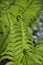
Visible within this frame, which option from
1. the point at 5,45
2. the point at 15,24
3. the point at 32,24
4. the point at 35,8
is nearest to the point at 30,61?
the point at 5,45

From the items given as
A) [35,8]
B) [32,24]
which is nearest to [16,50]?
[32,24]

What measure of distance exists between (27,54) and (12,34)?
0.19 metres

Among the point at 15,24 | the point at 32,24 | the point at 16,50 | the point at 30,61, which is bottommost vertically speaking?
the point at 30,61

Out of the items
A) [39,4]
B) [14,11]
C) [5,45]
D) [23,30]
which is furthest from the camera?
[39,4]

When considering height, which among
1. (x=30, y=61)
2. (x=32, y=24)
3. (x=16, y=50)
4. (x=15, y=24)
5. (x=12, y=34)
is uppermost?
(x=32, y=24)

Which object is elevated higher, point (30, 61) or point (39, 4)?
point (39, 4)

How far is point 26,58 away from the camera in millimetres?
1133

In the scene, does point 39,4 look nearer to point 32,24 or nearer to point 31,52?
point 32,24

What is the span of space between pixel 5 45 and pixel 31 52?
0.22m

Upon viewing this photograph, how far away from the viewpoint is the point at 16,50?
1.17 metres

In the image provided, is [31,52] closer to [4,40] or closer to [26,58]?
[26,58]

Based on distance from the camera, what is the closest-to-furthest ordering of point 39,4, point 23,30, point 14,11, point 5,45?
point 5,45
point 23,30
point 14,11
point 39,4

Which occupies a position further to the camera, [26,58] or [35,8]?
[35,8]

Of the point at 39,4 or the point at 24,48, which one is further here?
the point at 39,4
